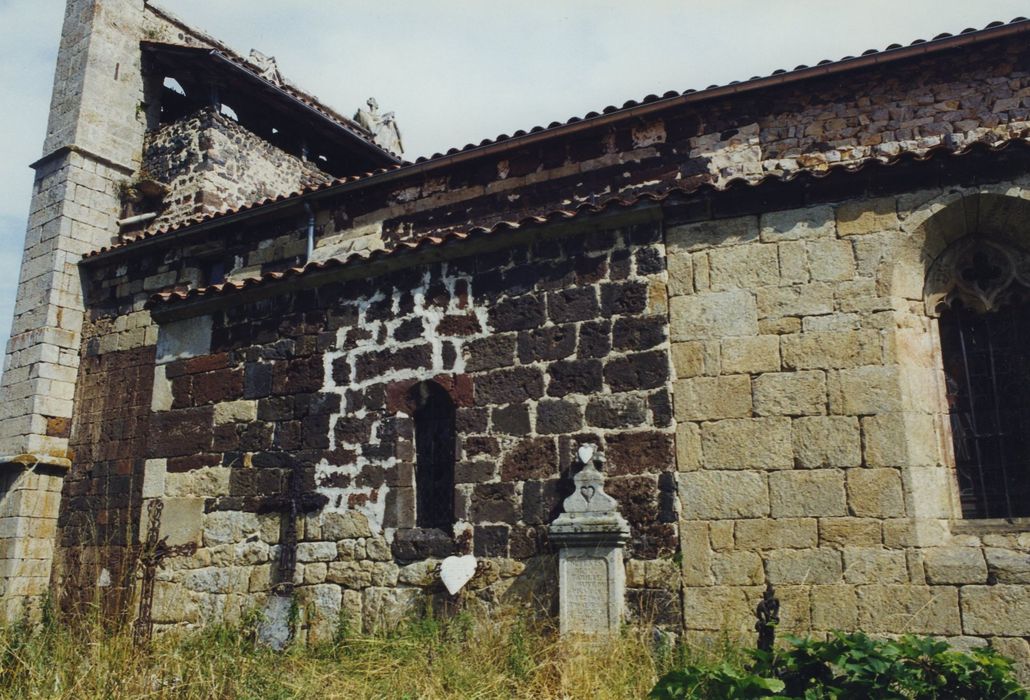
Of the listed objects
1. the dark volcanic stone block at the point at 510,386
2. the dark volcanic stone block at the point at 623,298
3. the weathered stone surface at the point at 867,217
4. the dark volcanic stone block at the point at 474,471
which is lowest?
the dark volcanic stone block at the point at 474,471

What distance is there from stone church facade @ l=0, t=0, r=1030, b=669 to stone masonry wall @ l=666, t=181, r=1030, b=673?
18 mm

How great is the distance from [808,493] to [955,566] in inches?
37.0

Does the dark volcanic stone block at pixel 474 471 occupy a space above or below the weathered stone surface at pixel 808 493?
above

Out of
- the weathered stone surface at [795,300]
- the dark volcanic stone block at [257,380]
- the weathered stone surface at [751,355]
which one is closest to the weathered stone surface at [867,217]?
the weathered stone surface at [795,300]

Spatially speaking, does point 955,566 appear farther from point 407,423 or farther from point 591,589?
point 407,423

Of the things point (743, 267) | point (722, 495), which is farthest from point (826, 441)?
point (743, 267)

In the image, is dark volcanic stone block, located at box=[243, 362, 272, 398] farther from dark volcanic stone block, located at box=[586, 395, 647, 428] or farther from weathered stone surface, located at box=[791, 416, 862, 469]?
weathered stone surface, located at box=[791, 416, 862, 469]

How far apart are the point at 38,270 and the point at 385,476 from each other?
808 centimetres

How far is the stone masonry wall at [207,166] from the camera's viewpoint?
506 inches

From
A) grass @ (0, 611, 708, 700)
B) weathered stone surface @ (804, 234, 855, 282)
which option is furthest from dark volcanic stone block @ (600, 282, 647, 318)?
grass @ (0, 611, 708, 700)

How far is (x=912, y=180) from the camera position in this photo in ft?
19.7

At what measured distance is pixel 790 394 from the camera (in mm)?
5949

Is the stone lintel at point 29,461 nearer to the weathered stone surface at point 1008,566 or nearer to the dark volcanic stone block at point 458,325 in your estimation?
the dark volcanic stone block at point 458,325

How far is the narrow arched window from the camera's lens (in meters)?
7.02
